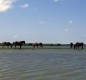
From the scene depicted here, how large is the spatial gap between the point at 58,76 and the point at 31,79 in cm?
156

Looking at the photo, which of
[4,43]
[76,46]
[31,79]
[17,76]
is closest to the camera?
[31,79]

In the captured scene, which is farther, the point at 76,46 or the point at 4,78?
the point at 76,46

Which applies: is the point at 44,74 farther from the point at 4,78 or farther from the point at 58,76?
the point at 4,78

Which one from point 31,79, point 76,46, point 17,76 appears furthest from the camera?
point 76,46

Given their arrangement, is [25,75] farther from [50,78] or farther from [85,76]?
[85,76]

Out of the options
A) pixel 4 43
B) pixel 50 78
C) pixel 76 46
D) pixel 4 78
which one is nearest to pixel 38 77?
pixel 50 78

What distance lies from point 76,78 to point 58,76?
103 cm

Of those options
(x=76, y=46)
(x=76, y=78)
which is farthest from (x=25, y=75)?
(x=76, y=46)

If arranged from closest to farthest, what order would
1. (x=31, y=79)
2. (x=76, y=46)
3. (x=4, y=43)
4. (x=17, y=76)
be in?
1. (x=31, y=79)
2. (x=17, y=76)
3. (x=76, y=46)
4. (x=4, y=43)

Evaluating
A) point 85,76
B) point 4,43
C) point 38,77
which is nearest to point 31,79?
point 38,77

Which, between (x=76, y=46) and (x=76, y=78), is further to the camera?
(x=76, y=46)

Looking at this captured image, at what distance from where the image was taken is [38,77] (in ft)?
46.8

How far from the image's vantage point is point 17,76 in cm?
1456

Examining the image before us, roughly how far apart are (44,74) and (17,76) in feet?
4.87
